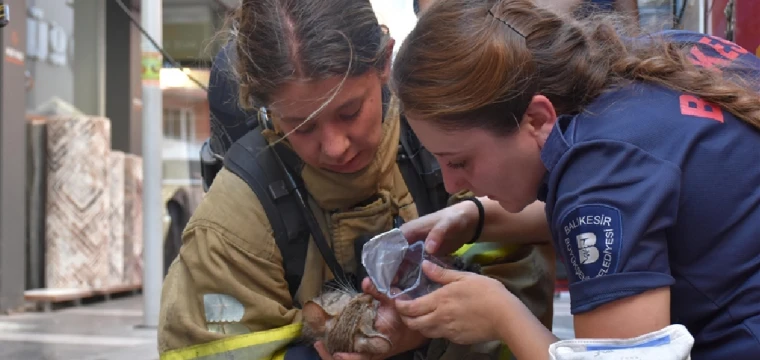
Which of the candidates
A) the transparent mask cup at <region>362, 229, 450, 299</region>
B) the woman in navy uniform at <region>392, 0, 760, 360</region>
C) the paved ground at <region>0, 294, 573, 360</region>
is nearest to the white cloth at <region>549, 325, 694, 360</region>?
the woman in navy uniform at <region>392, 0, 760, 360</region>

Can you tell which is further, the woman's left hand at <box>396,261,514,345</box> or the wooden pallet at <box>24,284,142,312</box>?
the wooden pallet at <box>24,284,142,312</box>

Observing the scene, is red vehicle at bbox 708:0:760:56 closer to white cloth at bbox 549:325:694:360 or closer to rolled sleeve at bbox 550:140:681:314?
rolled sleeve at bbox 550:140:681:314

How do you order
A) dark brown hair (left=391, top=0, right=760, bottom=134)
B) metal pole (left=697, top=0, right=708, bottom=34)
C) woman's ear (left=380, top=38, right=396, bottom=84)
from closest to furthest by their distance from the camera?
dark brown hair (left=391, top=0, right=760, bottom=134) → woman's ear (left=380, top=38, right=396, bottom=84) → metal pole (left=697, top=0, right=708, bottom=34)

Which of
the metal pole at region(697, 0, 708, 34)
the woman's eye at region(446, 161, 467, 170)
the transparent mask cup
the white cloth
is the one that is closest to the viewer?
the white cloth

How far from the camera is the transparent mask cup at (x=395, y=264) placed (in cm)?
215

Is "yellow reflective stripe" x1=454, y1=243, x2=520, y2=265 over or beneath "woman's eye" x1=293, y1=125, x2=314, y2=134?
beneath

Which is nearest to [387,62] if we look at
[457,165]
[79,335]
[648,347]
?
Result: [457,165]

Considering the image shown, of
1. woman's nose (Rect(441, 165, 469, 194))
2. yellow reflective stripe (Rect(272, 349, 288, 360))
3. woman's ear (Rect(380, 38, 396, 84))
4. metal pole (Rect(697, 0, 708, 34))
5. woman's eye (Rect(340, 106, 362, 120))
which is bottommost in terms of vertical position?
yellow reflective stripe (Rect(272, 349, 288, 360))

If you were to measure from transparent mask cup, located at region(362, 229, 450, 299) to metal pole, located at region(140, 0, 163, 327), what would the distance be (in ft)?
12.8

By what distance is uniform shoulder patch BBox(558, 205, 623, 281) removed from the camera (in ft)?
5.07

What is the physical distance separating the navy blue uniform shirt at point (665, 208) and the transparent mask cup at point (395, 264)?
471mm

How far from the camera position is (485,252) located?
260 centimetres

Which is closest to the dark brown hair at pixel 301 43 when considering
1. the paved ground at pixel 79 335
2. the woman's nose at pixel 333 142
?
the woman's nose at pixel 333 142

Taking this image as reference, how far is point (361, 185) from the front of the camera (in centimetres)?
241
